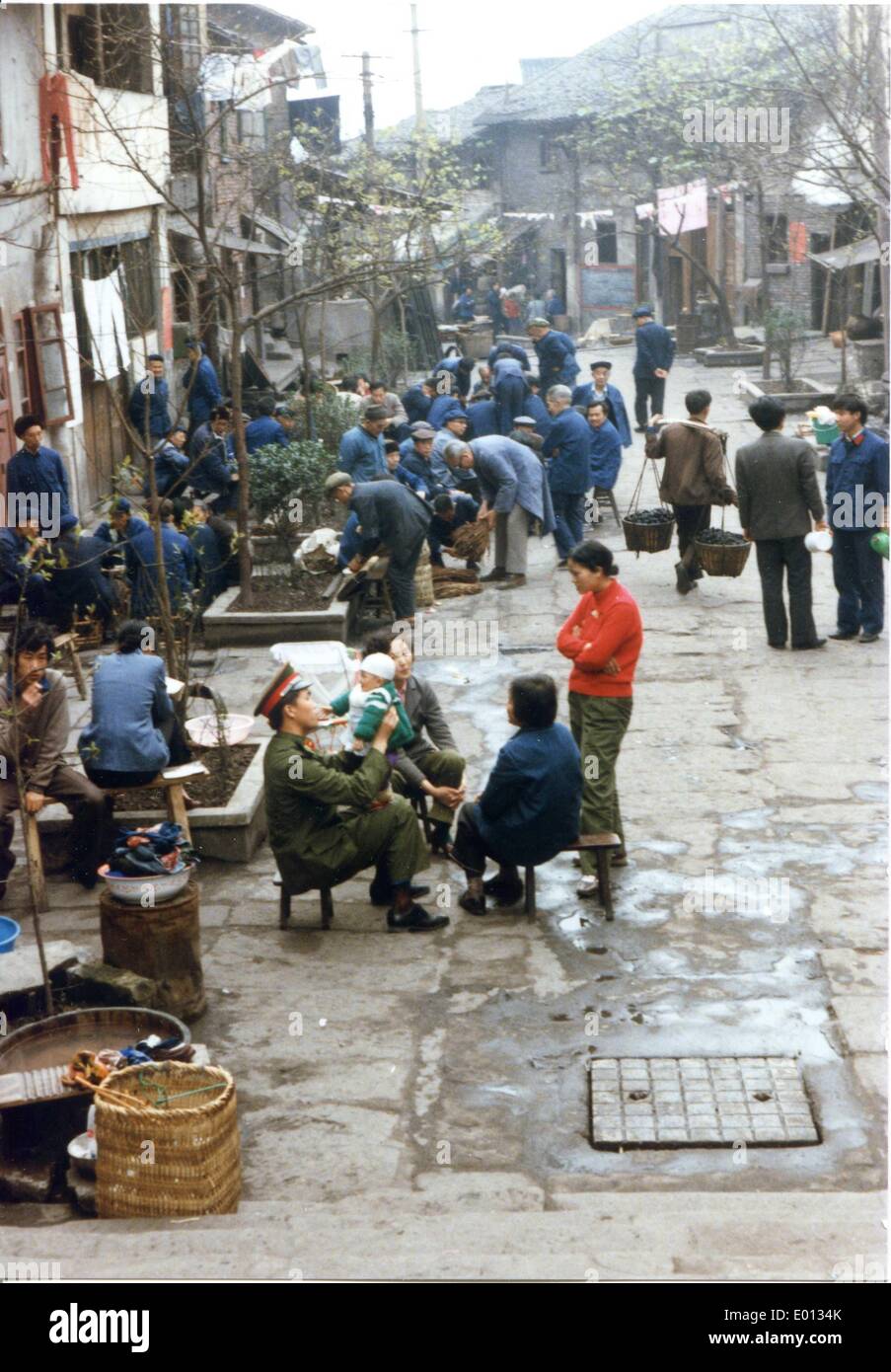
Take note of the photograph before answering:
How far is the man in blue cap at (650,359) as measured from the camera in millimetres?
22141

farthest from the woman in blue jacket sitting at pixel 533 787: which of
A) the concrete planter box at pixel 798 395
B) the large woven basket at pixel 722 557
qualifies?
the concrete planter box at pixel 798 395

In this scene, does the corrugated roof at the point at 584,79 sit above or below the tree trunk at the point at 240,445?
above

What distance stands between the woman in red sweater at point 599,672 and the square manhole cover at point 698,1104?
1.73 m

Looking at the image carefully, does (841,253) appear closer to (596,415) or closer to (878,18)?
(878,18)

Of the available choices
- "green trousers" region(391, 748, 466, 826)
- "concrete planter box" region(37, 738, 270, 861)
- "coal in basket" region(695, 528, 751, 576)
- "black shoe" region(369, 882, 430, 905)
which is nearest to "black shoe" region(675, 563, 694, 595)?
"coal in basket" region(695, 528, 751, 576)

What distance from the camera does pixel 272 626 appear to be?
1256 cm

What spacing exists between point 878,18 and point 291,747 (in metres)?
12.4

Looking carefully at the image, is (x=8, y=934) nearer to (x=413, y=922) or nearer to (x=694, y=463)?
(x=413, y=922)

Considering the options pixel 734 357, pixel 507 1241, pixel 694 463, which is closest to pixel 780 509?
pixel 694 463

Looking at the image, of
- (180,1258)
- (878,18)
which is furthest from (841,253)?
(180,1258)

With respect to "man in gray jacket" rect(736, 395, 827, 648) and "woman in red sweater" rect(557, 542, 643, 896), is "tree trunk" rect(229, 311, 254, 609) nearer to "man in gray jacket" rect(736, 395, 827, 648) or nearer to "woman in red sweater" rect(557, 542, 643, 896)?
"man in gray jacket" rect(736, 395, 827, 648)

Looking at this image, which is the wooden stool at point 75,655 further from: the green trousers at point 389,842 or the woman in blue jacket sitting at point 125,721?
the green trousers at point 389,842

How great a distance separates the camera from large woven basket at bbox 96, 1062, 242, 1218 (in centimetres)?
530

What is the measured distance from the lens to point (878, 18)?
16328 mm
